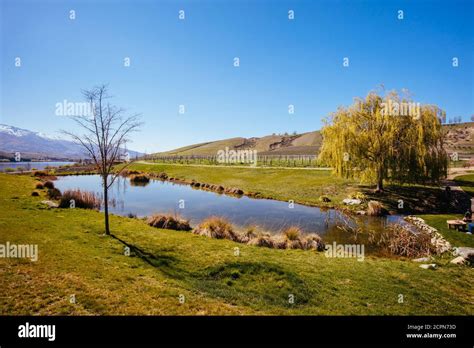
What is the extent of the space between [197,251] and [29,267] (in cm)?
647

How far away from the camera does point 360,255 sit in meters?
14.0

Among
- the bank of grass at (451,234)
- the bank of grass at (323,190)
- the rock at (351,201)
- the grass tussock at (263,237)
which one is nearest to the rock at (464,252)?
the bank of grass at (451,234)

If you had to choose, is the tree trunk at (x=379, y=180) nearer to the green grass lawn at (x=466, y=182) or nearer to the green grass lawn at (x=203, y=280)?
the green grass lawn at (x=466, y=182)

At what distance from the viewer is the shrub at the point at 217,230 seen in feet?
55.1

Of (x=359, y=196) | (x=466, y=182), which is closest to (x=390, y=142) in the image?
(x=359, y=196)

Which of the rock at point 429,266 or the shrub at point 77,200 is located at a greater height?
the shrub at point 77,200

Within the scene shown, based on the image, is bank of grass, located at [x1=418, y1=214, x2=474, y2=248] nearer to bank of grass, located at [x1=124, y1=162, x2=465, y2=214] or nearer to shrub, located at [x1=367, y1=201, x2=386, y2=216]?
shrub, located at [x1=367, y1=201, x2=386, y2=216]

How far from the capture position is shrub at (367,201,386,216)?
24438mm

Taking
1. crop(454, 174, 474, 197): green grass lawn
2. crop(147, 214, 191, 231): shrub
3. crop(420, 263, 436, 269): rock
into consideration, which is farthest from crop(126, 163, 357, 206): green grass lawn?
crop(420, 263, 436, 269): rock

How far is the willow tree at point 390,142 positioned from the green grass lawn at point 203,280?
57.2 ft

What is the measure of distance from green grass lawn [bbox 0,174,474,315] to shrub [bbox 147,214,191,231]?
11.8ft

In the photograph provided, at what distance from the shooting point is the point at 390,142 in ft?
91.9
